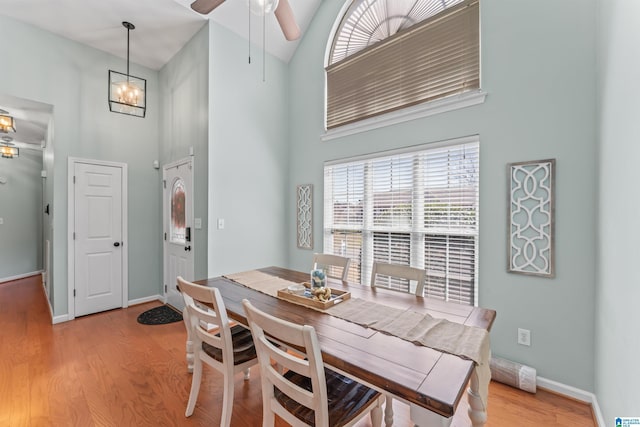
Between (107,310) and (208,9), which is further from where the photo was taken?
(107,310)

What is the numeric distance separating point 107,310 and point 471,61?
5324 millimetres

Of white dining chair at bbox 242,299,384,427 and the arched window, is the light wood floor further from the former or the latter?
the arched window

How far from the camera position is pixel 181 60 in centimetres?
370

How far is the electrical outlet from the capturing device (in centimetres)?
213

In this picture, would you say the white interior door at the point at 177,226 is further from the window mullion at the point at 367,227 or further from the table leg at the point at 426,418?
the table leg at the point at 426,418

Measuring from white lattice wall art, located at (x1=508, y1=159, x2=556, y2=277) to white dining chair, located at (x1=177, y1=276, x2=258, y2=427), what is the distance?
2171 millimetres

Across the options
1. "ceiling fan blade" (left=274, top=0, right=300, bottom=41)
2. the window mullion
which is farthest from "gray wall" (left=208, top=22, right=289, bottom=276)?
"ceiling fan blade" (left=274, top=0, right=300, bottom=41)

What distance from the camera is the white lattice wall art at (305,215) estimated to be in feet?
12.2

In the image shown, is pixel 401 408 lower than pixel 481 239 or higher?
lower

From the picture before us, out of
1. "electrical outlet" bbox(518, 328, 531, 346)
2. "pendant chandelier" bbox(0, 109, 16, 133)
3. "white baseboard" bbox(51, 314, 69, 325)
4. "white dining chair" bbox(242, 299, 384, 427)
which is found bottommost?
"white baseboard" bbox(51, 314, 69, 325)

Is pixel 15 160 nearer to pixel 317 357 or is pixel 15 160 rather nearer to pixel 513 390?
pixel 317 357

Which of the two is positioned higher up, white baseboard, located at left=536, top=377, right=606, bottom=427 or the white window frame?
the white window frame

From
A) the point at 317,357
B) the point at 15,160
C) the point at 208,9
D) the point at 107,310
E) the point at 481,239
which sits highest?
the point at 208,9

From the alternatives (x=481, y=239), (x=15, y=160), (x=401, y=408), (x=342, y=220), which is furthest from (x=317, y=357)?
(x=15, y=160)
